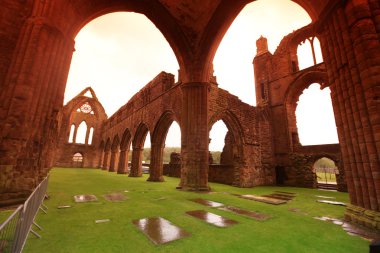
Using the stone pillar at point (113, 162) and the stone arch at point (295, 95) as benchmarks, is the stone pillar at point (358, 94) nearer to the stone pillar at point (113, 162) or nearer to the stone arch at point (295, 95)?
the stone arch at point (295, 95)

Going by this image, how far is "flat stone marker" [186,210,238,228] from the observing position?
10.4 feet

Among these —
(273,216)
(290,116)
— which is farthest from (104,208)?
(290,116)

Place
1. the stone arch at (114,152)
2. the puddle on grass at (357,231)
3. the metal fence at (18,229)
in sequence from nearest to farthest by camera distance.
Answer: the metal fence at (18,229), the puddle on grass at (357,231), the stone arch at (114,152)

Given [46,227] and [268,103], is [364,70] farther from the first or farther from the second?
[268,103]

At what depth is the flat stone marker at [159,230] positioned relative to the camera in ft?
8.14

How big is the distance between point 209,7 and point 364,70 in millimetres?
6795

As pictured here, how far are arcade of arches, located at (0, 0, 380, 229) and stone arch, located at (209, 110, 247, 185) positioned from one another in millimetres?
64

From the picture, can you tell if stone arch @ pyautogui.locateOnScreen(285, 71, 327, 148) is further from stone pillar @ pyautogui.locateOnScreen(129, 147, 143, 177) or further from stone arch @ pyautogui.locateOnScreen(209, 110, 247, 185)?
stone pillar @ pyautogui.locateOnScreen(129, 147, 143, 177)

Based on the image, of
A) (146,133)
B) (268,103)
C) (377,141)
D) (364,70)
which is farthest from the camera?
(146,133)

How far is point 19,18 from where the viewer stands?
479 centimetres

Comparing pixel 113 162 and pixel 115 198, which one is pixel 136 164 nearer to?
pixel 113 162

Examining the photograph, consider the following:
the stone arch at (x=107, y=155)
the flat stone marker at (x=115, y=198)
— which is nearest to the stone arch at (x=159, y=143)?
the flat stone marker at (x=115, y=198)

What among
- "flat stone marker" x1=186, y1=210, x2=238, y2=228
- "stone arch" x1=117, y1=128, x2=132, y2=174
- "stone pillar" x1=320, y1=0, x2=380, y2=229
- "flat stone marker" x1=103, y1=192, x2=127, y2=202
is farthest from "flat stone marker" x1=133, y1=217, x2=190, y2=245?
"stone arch" x1=117, y1=128, x2=132, y2=174

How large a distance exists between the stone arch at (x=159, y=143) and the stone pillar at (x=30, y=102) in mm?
7365
